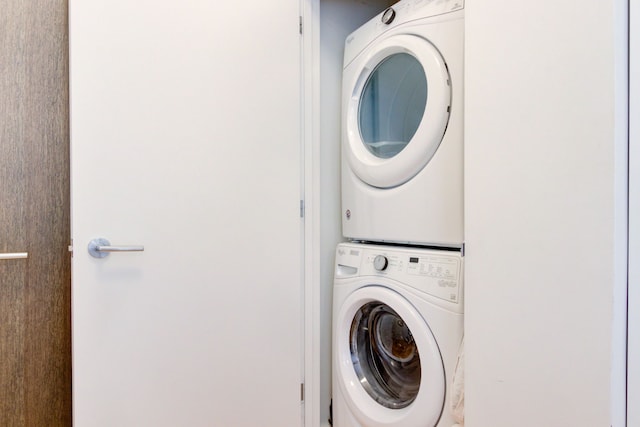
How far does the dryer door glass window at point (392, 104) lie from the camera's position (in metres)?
1.34

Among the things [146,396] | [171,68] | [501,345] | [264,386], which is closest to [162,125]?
[171,68]

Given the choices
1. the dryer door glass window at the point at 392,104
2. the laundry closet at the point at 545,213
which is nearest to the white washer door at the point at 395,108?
the dryer door glass window at the point at 392,104

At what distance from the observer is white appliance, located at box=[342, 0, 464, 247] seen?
3.82ft

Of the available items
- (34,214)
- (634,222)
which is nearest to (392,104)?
(634,222)

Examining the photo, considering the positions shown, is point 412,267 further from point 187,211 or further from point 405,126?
point 187,211

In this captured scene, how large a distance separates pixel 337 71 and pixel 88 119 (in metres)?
0.98

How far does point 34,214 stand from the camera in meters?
1.29

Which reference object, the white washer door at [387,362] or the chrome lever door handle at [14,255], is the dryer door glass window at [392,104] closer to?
the white washer door at [387,362]

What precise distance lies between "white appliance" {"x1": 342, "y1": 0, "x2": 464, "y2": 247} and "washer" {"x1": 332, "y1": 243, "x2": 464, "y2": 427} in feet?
0.29

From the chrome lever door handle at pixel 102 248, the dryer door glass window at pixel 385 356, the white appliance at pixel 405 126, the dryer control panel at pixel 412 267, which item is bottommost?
the dryer door glass window at pixel 385 356

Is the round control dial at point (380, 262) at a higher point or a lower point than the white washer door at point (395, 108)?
lower

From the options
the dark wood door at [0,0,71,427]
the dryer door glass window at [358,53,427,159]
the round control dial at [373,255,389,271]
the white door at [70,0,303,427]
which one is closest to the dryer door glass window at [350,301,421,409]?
the round control dial at [373,255,389,271]

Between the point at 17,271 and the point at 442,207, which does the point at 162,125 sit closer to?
the point at 17,271

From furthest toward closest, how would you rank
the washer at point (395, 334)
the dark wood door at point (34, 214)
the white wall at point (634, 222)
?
1. the dark wood door at point (34, 214)
2. the washer at point (395, 334)
3. the white wall at point (634, 222)
